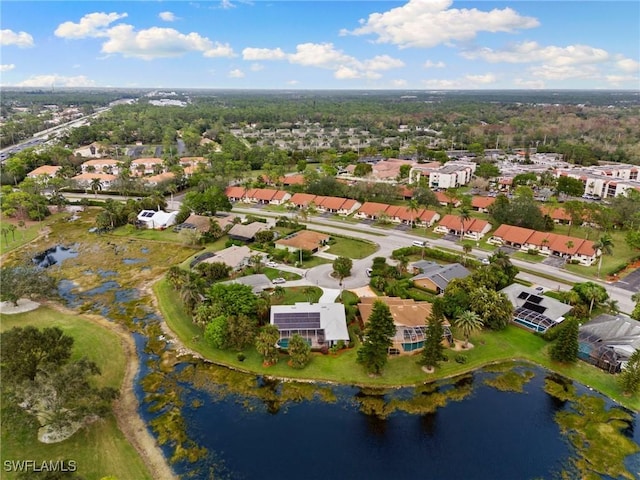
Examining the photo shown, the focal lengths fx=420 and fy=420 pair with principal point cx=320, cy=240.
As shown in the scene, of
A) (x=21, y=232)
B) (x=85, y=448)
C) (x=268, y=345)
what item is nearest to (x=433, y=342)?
(x=268, y=345)

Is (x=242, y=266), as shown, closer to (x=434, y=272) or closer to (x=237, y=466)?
(x=434, y=272)

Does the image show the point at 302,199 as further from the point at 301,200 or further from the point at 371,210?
the point at 371,210

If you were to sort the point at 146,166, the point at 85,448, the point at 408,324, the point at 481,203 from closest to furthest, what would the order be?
1. the point at 85,448
2. the point at 408,324
3. the point at 481,203
4. the point at 146,166

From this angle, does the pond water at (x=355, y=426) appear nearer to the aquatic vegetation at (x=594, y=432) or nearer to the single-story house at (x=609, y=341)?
the aquatic vegetation at (x=594, y=432)

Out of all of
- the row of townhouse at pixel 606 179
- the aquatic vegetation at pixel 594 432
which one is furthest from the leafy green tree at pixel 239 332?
the row of townhouse at pixel 606 179

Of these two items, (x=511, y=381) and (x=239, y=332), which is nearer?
(x=511, y=381)

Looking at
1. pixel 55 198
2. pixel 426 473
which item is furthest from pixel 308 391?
pixel 55 198

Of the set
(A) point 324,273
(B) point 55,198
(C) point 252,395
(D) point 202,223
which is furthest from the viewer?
(B) point 55,198
